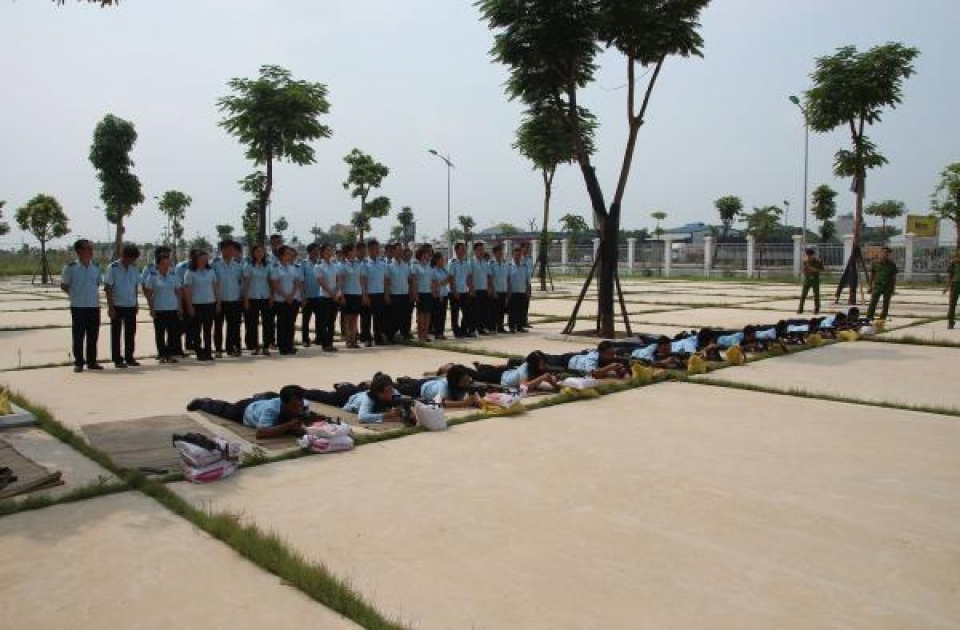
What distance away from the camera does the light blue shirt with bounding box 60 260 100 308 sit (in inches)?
367

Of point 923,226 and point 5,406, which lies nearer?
point 5,406

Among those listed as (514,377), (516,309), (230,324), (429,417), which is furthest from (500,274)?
(429,417)

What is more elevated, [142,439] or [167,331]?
[167,331]

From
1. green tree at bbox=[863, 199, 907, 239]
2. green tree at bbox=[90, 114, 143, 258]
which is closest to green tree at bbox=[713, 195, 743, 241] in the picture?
green tree at bbox=[863, 199, 907, 239]

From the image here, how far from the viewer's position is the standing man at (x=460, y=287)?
12.8 metres

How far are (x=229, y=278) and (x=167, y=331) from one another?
108 centimetres

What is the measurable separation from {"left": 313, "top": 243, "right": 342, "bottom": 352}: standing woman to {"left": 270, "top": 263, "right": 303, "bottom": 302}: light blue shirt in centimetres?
40

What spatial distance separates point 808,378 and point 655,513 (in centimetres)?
527

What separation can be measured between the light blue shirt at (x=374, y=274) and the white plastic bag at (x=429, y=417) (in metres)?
5.72

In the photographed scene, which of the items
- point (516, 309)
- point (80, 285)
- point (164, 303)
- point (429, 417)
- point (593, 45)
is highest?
point (593, 45)

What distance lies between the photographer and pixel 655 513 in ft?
14.2

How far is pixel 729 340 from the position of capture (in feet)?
34.2

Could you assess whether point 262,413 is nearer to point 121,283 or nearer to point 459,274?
point 121,283

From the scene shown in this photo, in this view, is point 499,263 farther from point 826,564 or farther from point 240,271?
point 826,564
